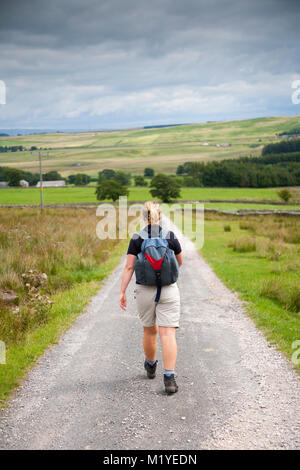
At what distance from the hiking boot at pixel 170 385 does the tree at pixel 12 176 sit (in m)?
40.1

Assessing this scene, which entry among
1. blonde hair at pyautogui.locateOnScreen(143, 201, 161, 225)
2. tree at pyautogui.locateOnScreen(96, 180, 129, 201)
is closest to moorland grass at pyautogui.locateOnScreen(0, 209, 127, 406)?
blonde hair at pyautogui.locateOnScreen(143, 201, 161, 225)

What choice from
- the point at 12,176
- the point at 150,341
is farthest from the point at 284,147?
the point at 150,341

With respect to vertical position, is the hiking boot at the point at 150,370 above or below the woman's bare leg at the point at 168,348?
below

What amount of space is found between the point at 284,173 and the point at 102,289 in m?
102

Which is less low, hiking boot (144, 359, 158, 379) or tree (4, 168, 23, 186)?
tree (4, 168, 23, 186)

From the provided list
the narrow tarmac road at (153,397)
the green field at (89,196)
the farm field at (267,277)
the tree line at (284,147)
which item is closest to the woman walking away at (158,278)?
the narrow tarmac road at (153,397)

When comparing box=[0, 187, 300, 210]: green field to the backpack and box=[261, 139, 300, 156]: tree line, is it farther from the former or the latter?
box=[261, 139, 300, 156]: tree line

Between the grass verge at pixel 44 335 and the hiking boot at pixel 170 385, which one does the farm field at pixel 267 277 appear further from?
the grass verge at pixel 44 335

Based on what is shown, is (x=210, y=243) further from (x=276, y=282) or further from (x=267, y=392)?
(x=267, y=392)

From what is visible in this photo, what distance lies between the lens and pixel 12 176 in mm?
43219

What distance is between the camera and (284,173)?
106 m

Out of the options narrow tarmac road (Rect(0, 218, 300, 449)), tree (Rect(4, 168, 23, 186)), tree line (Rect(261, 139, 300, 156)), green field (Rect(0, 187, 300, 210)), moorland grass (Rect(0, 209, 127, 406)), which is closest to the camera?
narrow tarmac road (Rect(0, 218, 300, 449))

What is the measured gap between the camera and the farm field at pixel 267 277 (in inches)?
313

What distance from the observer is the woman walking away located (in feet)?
16.6
